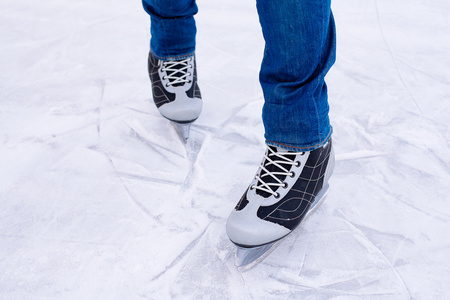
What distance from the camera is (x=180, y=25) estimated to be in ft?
2.99

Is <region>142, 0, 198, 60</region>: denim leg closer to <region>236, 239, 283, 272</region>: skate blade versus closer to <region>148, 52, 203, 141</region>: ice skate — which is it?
<region>148, 52, 203, 141</region>: ice skate

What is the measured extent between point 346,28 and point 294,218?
102 cm

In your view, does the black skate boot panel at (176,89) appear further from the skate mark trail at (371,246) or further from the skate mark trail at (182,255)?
the skate mark trail at (371,246)

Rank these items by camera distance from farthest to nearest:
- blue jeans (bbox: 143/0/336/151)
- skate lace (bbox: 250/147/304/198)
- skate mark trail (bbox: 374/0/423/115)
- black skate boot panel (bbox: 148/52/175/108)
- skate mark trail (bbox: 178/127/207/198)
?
1. skate mark trail (bbox: 374/0/423/115)
2. black skate boot panel (bbox: 148/52/175/108)
3. skate mark trail (bbox: 178/127/207/198)
4. skate lace (bbox: 250/147/304/198)
5. blue jeans (bbox: 143/0/336/151)

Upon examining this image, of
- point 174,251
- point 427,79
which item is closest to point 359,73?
point 427,79

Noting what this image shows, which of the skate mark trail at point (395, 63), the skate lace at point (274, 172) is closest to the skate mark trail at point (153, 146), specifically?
the skate lace at point (274, 172)

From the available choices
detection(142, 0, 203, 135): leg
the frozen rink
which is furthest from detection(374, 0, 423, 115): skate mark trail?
detection(142, 0, 203, 135): leg

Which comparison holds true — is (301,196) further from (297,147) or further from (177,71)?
(177,71)

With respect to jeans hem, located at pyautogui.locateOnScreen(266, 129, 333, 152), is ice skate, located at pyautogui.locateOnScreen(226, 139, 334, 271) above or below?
below

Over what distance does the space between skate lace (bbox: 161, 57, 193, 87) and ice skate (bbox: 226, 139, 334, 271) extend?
1.10 ft

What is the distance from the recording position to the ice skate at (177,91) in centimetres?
91

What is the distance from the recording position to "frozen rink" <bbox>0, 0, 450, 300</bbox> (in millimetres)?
646

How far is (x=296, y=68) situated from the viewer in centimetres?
59

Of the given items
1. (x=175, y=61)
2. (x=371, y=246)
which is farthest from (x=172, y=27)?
(x=371, y=246)
